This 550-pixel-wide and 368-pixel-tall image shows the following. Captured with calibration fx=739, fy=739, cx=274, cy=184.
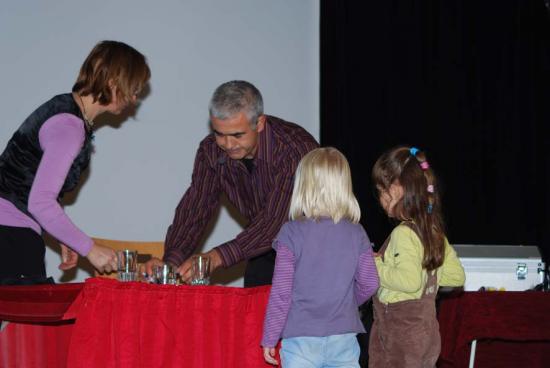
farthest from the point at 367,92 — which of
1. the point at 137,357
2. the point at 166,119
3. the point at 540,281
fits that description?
the point at 137,357

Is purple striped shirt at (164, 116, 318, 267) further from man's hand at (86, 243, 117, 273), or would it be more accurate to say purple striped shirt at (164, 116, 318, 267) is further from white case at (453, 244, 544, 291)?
white case at (453, 244, 544, 291)

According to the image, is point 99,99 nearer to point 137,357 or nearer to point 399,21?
point 137,357

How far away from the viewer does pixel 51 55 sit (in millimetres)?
4816

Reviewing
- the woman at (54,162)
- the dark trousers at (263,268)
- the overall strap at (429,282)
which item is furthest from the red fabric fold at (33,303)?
the overall strap at (429,282)

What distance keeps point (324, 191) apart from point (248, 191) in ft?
2.81

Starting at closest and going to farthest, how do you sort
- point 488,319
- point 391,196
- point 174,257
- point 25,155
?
point 25,155 < point 391,196 < point 174,257 < point 488,319

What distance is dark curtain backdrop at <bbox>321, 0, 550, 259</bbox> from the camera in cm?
495

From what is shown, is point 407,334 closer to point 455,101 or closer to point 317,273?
point 317,273

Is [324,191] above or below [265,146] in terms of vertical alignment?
below

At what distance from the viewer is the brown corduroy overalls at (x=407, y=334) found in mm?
2621

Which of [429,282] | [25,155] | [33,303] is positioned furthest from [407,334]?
[25,155]

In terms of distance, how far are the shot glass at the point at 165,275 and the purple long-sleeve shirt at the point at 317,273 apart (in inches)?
17.2

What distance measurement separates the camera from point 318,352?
2.39m

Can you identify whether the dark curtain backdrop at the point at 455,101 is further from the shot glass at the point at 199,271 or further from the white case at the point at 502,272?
the shot glass at the point at 199,271
